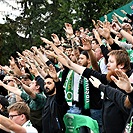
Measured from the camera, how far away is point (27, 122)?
498cm

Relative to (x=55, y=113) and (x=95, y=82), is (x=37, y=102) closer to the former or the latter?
(x=55, y=113)

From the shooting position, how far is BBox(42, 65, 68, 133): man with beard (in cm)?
596

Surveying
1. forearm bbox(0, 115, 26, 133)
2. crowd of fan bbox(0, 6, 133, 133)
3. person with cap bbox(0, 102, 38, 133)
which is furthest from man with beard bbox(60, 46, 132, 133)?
forearm bbox(0, 115, 26, 133)

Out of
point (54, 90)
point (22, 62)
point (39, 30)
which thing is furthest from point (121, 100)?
point (39, 30)

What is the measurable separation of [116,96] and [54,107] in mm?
1693

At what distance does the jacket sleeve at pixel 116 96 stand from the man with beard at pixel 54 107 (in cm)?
126

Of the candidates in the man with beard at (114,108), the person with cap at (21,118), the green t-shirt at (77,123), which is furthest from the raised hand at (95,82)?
the person with cap at (21,118)

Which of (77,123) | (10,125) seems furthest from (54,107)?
(10,125)

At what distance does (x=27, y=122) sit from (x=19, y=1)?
23086 millimetres

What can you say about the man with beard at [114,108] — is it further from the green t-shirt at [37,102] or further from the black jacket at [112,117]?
the green t-shirt at [37,102]

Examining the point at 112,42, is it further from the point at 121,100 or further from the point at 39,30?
the point at 39,30

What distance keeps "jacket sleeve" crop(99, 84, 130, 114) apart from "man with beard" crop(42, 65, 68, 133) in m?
1.26

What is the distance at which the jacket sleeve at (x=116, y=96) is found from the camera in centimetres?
435

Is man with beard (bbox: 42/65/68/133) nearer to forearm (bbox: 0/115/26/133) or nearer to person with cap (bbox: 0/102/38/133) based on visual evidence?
person with cap (bbox: 0/102/38/133)
